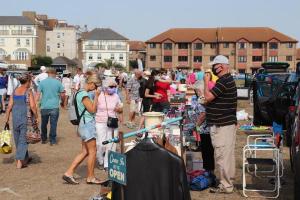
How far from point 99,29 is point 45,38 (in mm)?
24299

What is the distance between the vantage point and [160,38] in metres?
116

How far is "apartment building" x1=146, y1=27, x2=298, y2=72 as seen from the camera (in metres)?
113

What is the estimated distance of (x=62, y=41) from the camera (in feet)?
550

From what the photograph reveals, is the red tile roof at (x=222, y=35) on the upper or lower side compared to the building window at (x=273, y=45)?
upper

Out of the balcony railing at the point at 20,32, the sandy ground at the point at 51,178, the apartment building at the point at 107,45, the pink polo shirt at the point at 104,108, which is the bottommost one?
the sandy ground at the point at 51,178

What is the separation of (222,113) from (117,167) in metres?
3.17

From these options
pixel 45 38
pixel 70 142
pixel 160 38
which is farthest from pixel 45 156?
pixel 45 38

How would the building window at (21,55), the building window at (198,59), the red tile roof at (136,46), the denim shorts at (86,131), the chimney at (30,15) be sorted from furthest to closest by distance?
the red tile roof at (136,46)
the chimney at (30,15)
the building window at (21,55)
the building window at (198,59)
the denim shorts at (86,131)

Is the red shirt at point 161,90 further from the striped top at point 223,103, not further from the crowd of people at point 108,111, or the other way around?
the striped top at point 223,103

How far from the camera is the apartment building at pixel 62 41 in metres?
166

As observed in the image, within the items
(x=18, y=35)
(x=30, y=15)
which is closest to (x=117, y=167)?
(x=18, y=35)

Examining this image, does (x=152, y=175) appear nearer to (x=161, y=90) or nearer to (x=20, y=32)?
(x=161, y=90)

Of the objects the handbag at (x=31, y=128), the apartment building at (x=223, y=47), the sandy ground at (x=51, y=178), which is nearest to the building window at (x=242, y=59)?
the apartment building at (x=223, y=47)

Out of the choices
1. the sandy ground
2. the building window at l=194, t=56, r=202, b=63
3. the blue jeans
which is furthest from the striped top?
the building window at l=194, t=56, r=202, b=63
